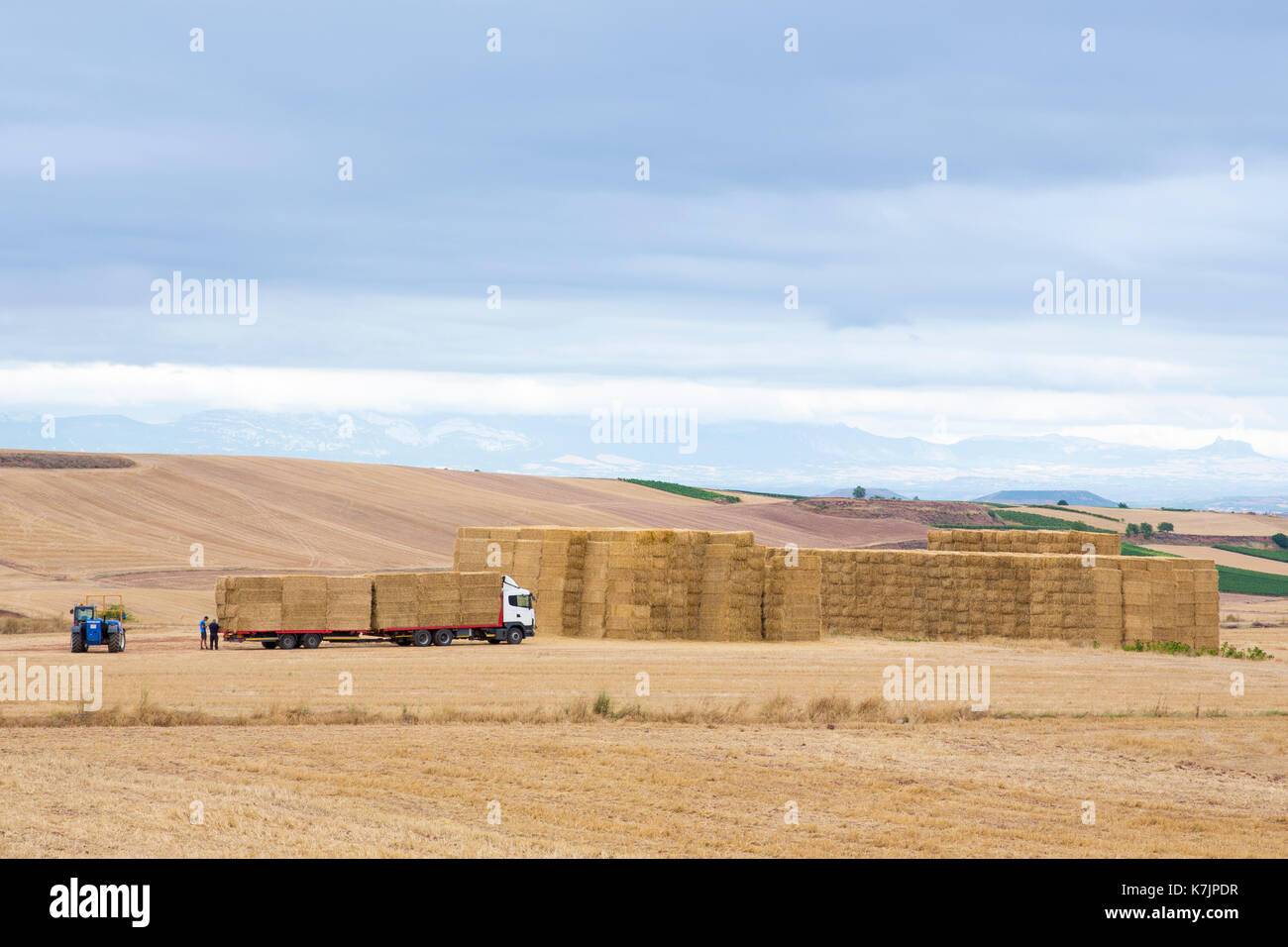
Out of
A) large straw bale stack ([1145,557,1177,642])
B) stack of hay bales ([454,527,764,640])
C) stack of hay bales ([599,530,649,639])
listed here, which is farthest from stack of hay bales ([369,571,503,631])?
large straw bale stack ([1145,557,1177,642])

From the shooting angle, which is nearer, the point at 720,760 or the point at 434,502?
the point at 720,760

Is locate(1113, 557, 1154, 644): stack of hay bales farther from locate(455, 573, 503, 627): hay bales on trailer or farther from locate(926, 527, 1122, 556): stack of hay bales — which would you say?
locate(455, 573, 503, 627): hay bales on trailer

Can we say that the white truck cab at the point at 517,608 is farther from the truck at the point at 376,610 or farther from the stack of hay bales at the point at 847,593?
the stack of hay bales at the point at 847,593

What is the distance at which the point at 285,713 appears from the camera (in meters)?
21.4

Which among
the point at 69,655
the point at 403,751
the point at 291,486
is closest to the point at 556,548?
the point at 69,655

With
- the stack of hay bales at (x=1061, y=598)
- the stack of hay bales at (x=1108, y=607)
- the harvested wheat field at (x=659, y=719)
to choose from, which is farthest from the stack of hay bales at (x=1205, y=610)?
the stack of hay bales at (x=1061, y=598)

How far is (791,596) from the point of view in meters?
37.8

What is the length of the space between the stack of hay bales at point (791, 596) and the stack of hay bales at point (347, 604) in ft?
37.9

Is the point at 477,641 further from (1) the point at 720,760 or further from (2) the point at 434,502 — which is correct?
(2) the point at 434,502

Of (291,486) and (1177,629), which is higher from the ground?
(291,486)

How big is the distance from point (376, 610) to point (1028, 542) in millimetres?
20735

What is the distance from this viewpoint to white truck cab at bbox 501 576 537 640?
36812mm
